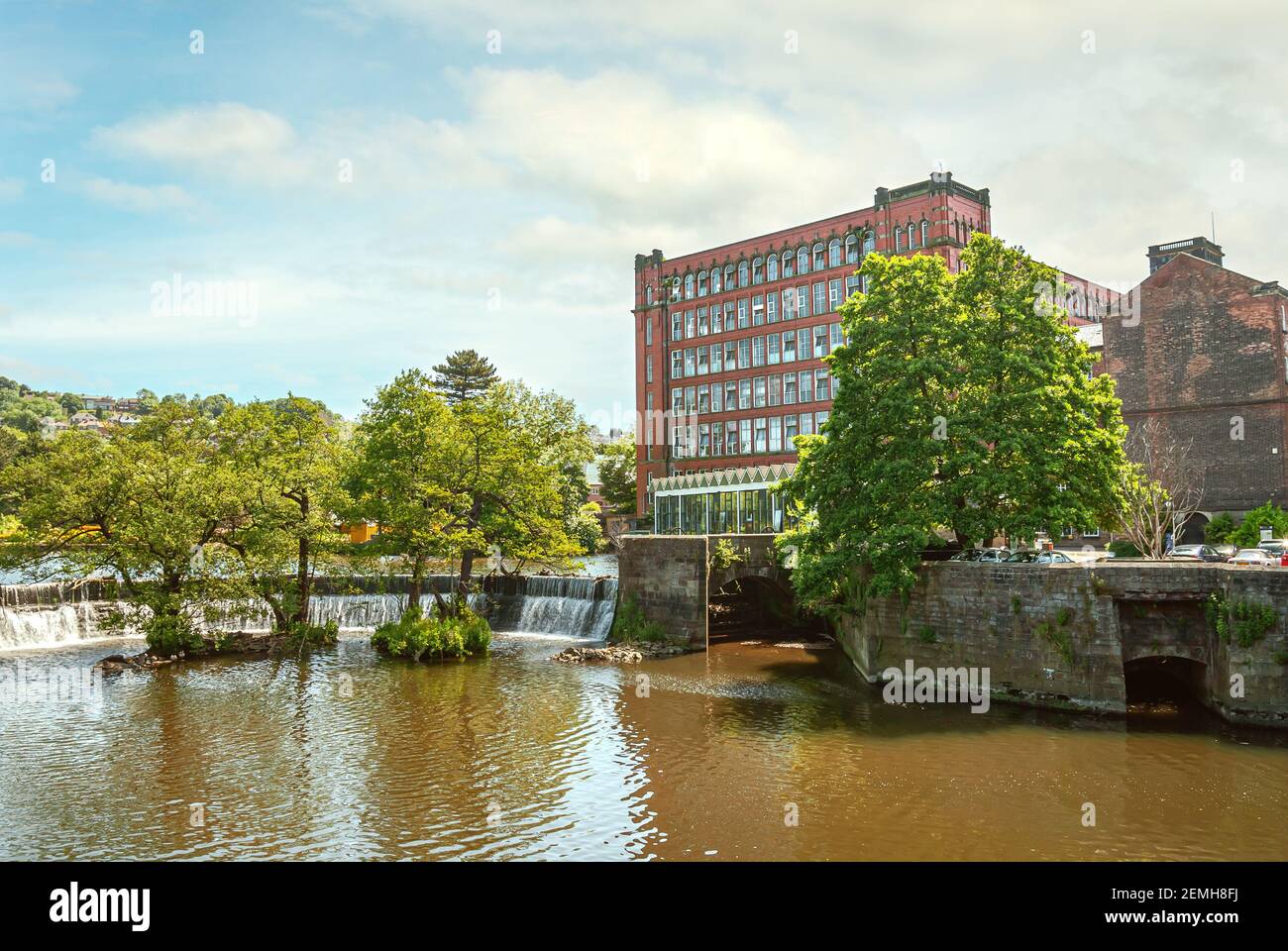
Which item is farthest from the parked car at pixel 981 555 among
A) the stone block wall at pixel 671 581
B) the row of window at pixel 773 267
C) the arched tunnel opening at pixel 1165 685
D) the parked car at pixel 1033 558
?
the row of window at pixel 773 267

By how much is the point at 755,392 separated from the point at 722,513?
2073cm

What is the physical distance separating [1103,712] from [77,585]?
142 feet

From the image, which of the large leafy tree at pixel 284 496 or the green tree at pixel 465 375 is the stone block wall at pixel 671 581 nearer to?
the large leafy tree at pixel 284 496

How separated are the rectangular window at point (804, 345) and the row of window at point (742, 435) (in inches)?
178

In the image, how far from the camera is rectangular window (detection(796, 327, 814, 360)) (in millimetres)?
70000

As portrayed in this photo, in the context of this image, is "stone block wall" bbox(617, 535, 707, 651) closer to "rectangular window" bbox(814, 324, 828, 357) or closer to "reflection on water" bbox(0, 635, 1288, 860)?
"reflection on water" bbox(0, 635, 1288, 860)

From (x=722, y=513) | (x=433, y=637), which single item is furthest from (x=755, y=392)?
(x=433, y=637)

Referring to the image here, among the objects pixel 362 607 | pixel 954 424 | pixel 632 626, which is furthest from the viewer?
pixel 362 607

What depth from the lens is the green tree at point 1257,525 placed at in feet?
143

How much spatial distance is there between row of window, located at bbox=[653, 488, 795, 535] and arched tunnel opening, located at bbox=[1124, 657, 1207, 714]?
78.4ft

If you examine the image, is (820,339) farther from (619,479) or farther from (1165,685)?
(1165,685)

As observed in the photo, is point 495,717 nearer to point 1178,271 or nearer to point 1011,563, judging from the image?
point 1011,563

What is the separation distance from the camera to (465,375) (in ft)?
324

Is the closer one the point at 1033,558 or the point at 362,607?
the point at 1033,558
